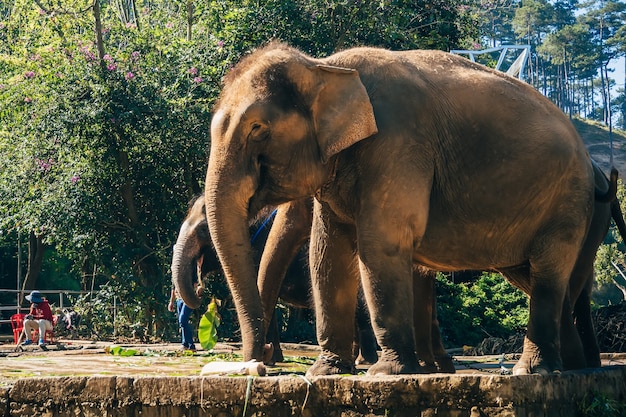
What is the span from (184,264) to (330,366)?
4.33 metres

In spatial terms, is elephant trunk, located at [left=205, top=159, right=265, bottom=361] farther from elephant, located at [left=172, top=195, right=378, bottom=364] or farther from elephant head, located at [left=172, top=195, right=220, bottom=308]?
elephant head, located at [left=172, top=195, right=220, bottom=308]

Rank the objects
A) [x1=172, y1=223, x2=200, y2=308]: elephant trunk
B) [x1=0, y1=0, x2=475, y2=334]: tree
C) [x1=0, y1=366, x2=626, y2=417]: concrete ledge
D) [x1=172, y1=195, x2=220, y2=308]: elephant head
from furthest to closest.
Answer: [x1=0, y1=0, x2=475, y2=334]: tree
[x1=172, y1=195, x2=220, y2=308]: elephant head
[x1=172, y1=223, x2=200, y2=308]: elephant trunk
[x1=0, y1=366, x2=626, y2=417]: concrete ledge

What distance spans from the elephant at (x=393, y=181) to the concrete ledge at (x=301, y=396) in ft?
1.68

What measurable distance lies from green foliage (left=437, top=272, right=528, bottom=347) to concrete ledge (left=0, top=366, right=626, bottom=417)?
Answer: 11.2m

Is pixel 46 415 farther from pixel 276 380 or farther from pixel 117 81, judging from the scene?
pixel 117 81

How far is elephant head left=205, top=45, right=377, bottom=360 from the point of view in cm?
693

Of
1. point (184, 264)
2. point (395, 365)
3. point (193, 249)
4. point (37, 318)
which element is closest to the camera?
point (395, 365)

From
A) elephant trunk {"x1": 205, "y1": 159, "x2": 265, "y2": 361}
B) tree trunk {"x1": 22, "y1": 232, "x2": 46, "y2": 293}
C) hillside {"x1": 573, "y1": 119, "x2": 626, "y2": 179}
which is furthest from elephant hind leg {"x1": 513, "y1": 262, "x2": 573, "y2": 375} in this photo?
hillside {"x1": 573, "y1": 119, "x2": 626, "y2": 179}

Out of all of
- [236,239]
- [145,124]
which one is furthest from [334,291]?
[145,124]

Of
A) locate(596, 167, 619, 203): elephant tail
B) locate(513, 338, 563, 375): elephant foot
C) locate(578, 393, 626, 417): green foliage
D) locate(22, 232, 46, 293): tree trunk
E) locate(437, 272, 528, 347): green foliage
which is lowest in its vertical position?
locate(22, 232, 46, 293): tree trunk

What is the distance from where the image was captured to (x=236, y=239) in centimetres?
697

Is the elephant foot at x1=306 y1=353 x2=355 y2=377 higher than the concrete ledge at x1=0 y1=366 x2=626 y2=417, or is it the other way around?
the concrete ledge at x1=0 y1=366 x2=626 y2=417

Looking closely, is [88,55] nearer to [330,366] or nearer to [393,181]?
[330,366]

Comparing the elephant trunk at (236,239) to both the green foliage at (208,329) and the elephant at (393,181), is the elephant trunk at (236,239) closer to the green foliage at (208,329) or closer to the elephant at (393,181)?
the elephant at (393,181)
